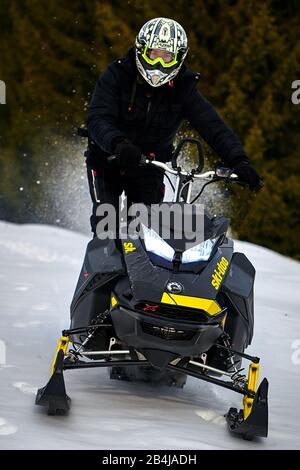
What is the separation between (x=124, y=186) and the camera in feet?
21.0

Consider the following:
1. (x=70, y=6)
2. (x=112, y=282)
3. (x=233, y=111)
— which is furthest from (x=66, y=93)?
(x=112, y=282)

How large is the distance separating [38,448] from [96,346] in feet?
4.08

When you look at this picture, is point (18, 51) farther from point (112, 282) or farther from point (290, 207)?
point (112, 282)

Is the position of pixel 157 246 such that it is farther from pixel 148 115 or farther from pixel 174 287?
pixel 148 115

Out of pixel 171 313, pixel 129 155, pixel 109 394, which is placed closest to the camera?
pixel 171 313

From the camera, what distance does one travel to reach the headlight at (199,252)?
5035 millimetres

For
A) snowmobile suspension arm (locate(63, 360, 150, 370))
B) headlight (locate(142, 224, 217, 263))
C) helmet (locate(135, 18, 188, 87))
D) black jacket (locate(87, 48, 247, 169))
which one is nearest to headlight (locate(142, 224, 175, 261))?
headlight (locate(142, 224, 217, 263))

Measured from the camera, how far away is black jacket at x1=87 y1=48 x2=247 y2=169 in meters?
5.96

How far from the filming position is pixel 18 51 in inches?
955

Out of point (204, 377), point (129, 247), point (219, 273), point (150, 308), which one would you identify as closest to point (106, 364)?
point (150, 308)

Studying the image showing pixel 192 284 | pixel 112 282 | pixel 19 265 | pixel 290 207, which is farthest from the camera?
pixel 290 207

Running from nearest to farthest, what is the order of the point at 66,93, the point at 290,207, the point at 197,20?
the point at 290,207 → the point at 197,20 → the point at 66,93

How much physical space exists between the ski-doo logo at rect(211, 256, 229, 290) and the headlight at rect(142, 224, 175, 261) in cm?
24

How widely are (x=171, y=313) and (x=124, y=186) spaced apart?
5.58ft
